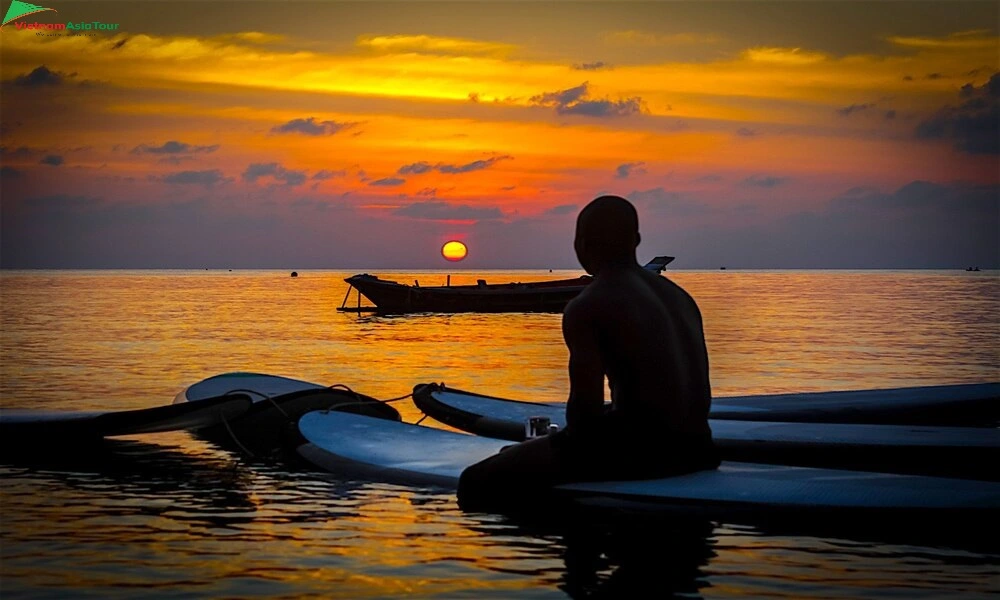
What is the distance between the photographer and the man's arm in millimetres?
7066

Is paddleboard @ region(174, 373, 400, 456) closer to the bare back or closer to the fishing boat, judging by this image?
the bare back

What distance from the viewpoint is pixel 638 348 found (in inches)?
281

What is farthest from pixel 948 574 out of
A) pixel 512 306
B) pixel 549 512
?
pixel 512 306

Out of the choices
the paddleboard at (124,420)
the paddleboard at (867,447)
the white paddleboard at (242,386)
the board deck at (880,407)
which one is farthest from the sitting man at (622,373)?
the white paddleboard at (242,386)

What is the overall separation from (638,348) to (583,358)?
1.15 ft

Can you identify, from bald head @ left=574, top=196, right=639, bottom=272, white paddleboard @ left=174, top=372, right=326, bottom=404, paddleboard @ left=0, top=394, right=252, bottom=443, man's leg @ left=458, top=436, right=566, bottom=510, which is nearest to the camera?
bald head @ left=574, top=196, right=639, bottom=272

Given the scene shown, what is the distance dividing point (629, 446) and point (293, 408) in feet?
20.3

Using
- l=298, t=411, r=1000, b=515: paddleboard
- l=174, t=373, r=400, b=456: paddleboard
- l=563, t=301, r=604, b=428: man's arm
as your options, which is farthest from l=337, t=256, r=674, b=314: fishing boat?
l=563, t=301, r=604, b=428: man's arm

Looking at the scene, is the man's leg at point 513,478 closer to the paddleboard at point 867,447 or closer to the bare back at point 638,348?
the bare back at point 638,348

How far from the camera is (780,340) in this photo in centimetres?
3497

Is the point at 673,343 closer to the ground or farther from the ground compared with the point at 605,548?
farther from the ground

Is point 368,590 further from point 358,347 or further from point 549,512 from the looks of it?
point 358,347

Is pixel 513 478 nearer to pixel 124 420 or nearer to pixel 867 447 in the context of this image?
pixel 867 447

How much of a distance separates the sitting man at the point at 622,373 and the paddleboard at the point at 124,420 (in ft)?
15.6
